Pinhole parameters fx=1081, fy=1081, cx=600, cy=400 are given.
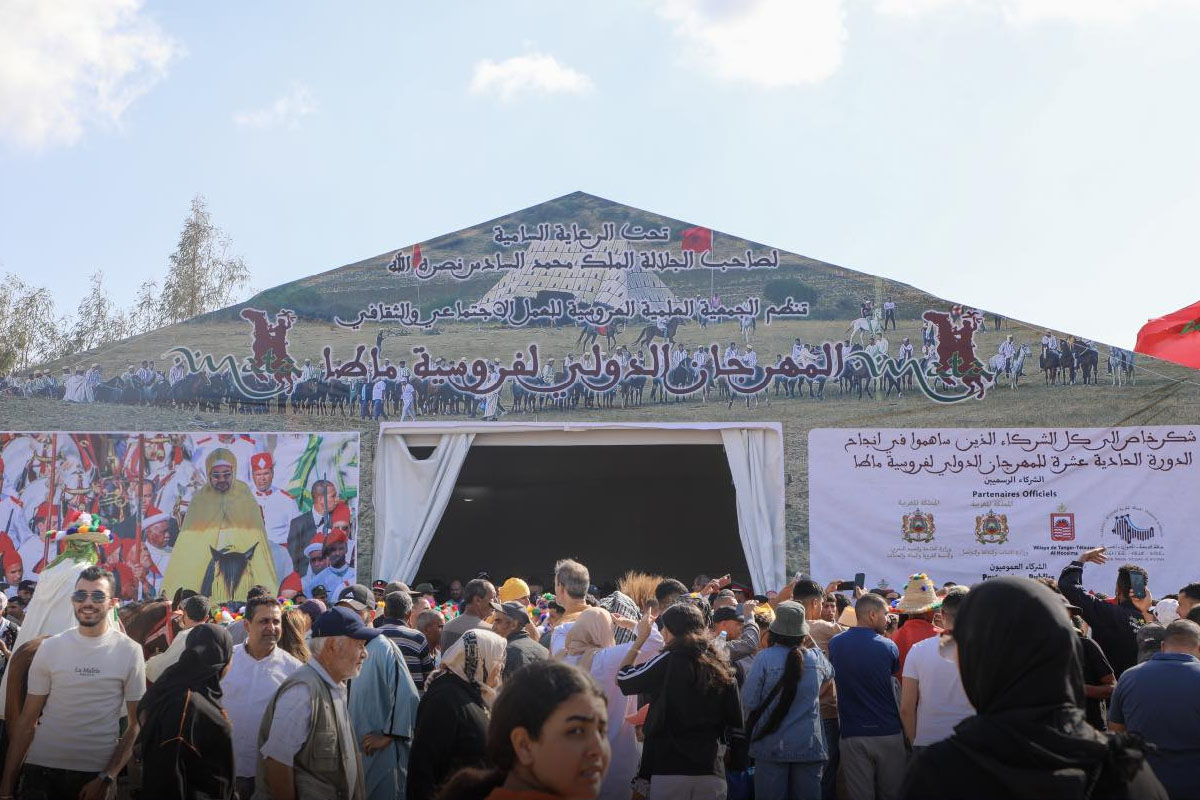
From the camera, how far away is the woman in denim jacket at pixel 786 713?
5703 millimetres

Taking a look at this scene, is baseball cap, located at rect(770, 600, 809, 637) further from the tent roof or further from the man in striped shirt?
the tent roof

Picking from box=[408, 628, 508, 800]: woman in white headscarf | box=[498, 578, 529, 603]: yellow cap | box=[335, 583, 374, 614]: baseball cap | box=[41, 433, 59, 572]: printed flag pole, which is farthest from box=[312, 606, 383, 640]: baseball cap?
box=[41, 433, 59, 572]: printed flag pole

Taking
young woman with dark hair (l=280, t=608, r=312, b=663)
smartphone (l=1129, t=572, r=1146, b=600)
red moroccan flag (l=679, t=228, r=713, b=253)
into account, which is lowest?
young woman with dark hair (l=280, t=608, r=312, b=663)

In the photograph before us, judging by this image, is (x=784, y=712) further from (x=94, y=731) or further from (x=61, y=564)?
(x=61, y=564)

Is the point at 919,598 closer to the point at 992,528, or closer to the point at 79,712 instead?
the point at 79,712

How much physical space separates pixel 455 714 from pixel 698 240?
10550mm

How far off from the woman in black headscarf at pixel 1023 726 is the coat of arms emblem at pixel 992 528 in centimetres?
1134

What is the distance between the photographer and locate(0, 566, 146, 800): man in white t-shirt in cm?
496

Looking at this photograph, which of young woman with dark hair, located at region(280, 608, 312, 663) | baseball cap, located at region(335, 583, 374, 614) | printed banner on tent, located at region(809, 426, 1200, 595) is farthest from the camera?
printed banner on tent, located at region(809, 426, 1200, 595)

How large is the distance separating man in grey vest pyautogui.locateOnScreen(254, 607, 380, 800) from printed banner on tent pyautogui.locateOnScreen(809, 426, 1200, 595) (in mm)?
9581

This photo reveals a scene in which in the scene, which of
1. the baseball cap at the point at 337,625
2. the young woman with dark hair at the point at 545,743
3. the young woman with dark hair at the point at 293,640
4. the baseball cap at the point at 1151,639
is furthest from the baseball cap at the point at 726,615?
the young woman with dark hair at the point at 545,743

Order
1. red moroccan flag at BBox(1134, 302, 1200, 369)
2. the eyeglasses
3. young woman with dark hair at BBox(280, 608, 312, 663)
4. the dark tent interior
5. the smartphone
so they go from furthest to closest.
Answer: the dark tent interior < red moroccan flag at BBox(1134, 302, 1200, 369) < the smartphone < young woman with dark hair at BBox(280, 608, 312, 663) < the eyeglasses

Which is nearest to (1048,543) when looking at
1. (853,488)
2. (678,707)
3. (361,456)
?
(853,488)

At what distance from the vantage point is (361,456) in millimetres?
13922
